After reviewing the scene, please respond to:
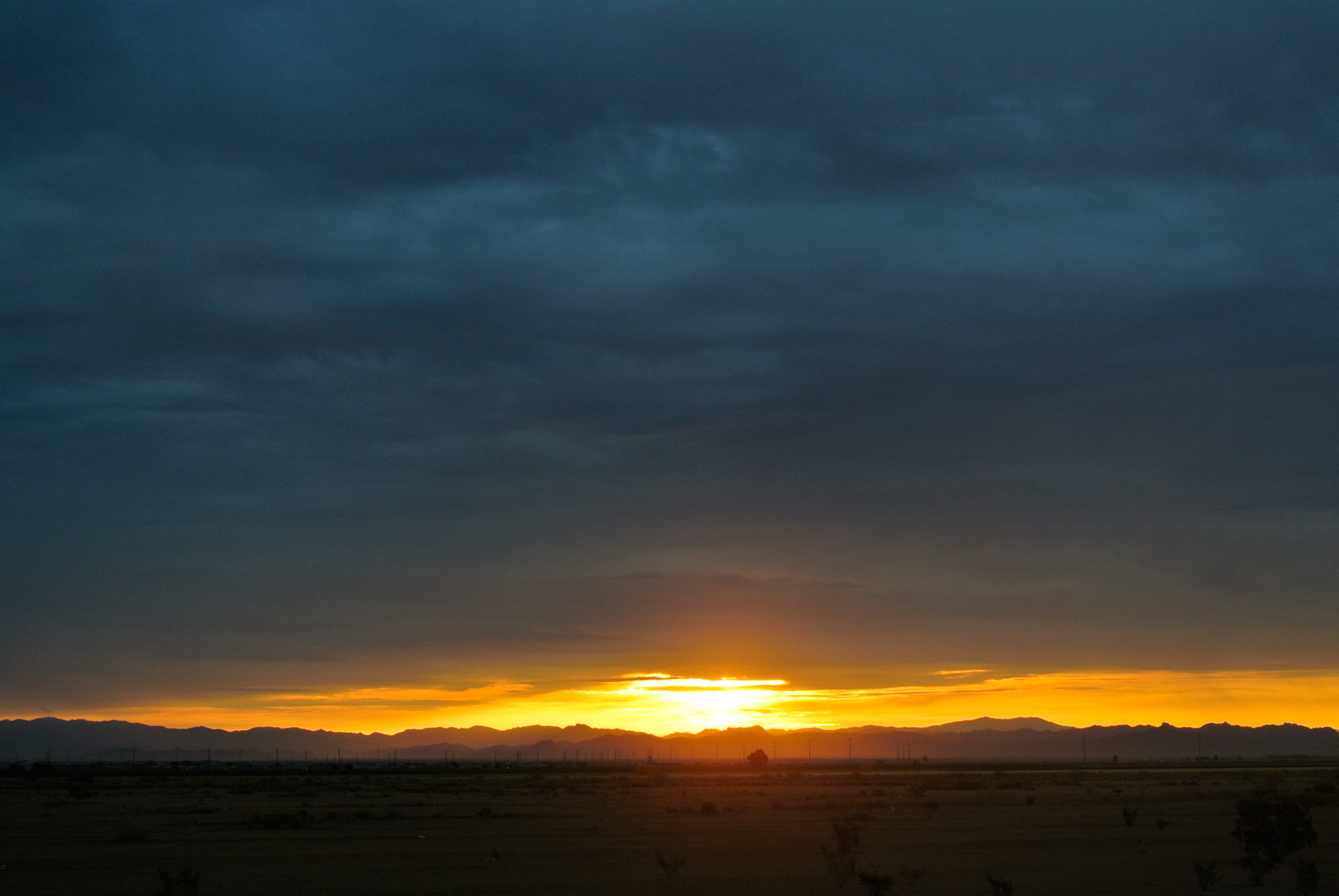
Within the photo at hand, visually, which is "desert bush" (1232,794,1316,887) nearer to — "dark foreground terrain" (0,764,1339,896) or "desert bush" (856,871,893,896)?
"dark foreground terrain" (0,764,1339,896)

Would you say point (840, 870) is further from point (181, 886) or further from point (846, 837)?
point (181, 886)

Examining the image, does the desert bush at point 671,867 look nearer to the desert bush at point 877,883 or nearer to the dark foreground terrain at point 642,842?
the dark foreground terrain at point 642,842

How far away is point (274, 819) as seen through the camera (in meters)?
51.4

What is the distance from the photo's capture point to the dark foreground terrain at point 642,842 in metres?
29.1

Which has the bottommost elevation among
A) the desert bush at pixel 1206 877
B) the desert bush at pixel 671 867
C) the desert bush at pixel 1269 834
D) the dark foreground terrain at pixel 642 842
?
the dark foreground terrain at pixel 642 842

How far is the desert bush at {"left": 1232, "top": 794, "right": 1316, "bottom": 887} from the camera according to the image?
27.8 meters

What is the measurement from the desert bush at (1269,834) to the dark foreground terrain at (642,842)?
0.55 m

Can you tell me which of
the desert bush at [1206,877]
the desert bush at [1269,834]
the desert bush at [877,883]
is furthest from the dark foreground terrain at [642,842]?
the desert bush at [1269,834]

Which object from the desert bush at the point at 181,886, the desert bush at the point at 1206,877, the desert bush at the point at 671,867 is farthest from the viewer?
the desert bush at the point at 671,867

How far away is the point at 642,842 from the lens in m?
41.4

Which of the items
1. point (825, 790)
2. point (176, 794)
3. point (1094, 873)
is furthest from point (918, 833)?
point (176, 794)

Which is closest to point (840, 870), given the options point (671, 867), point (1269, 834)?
point (671, 867)

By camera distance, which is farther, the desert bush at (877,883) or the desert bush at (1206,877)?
the desert bush at (1206,877)

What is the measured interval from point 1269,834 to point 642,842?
68.2 feet
